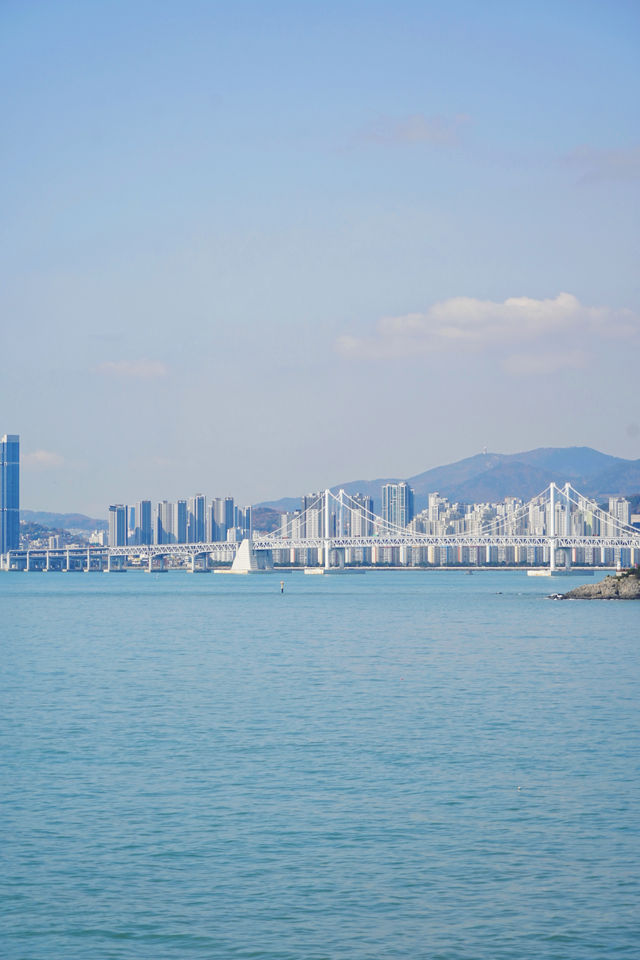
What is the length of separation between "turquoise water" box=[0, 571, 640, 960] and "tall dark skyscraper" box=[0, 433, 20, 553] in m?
157

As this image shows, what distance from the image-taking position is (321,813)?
396 inches

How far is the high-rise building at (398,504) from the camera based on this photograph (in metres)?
188

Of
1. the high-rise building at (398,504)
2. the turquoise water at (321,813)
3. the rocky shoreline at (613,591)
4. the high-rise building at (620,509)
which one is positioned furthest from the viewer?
the high-rise building at (398,504)

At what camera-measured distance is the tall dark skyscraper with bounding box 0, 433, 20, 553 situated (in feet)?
572

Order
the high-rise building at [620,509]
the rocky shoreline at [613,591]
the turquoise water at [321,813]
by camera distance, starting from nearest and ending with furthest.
→ the turquoise water at [321,813], the rocky shoreline at [613,591], the high-rise building at [620,509]

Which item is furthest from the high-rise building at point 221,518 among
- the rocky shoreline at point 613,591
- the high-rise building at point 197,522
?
the rocky shoreline at point 613,591

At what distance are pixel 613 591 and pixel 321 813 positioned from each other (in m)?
45.3

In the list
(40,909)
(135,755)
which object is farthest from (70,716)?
(40,909)

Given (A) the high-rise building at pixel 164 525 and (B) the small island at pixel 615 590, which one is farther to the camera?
(A) the high-rise building at pixel 164 525

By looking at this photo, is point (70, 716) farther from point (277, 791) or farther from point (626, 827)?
point (626, 827)

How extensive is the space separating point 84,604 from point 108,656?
30.8 metres

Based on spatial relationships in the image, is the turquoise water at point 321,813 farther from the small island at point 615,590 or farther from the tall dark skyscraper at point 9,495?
the tall dark skyscraper at point 9,495

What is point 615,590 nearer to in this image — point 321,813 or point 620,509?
point 321,813

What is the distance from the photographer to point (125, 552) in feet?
431
